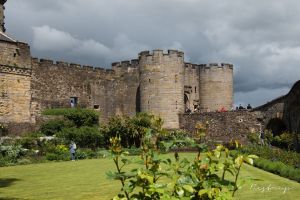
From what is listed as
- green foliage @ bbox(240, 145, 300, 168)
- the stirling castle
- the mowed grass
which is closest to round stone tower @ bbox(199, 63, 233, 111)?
the stirling castle

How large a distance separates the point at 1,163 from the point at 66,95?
17.7 metres

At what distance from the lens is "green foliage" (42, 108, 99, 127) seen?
38406mm

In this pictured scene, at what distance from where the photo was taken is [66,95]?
4284 cm

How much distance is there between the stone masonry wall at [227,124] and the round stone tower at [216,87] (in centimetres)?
598

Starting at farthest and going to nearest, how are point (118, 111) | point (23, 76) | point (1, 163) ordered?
point (118, 111), point (23, 76), point (1, 163)

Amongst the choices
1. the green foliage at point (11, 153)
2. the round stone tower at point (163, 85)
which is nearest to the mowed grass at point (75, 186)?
the green foliage at point (11, 153)

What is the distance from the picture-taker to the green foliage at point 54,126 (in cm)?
3600

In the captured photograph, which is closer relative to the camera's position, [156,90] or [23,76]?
[23,76]

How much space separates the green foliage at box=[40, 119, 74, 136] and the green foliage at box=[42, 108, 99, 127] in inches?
36.3

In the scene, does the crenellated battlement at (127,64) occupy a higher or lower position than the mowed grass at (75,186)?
higher

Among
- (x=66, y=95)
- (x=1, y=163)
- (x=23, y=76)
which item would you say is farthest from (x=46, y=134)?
(x=1, y=163)

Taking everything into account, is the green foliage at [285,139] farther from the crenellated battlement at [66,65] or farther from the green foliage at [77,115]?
the crenellated battlement at [66,65]

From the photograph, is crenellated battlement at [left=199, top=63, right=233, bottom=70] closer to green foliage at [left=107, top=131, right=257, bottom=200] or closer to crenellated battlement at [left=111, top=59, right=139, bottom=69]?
crenellated battlement at [left=111, top=59, right=139, bottom=69]

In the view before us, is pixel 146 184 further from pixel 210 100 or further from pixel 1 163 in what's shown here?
pixel 210 100
